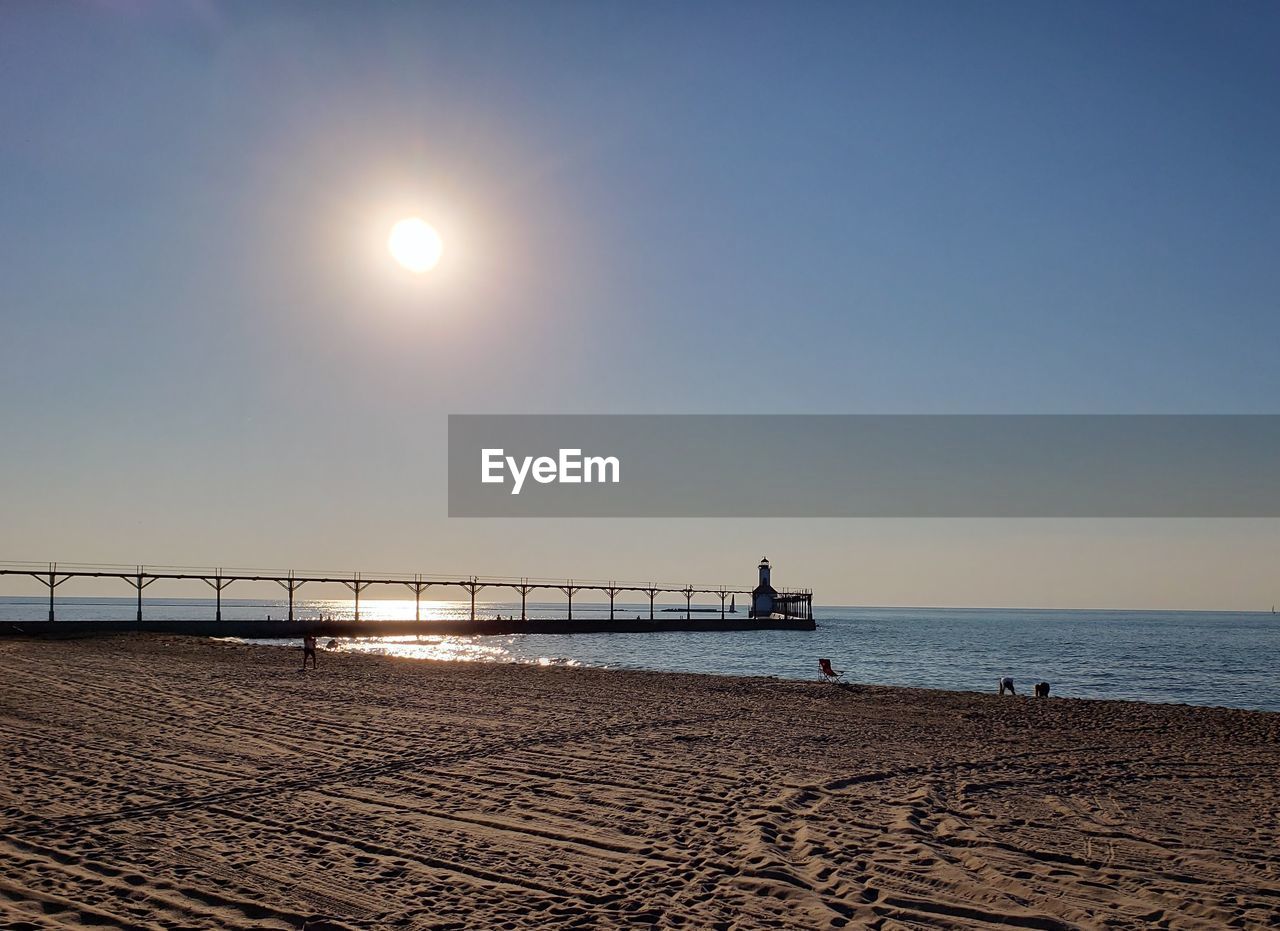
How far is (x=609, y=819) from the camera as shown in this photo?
772cm

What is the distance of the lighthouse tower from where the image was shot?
87812 millimetres

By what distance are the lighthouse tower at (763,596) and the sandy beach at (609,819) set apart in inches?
2873

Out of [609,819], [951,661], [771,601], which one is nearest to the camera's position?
[609,819]

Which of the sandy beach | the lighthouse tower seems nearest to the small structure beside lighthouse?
the lighthouse tower

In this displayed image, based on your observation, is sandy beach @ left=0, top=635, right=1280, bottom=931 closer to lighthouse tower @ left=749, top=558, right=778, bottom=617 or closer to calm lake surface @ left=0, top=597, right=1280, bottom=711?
calm lake surface @ left=0, top=597, right=1280, bottom=711

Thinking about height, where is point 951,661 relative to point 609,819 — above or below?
below

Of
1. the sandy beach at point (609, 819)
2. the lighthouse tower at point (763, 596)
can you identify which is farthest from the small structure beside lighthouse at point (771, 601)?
the sandy beach at point (609, 819)

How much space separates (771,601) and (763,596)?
0.95m

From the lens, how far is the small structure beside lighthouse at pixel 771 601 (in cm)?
8815

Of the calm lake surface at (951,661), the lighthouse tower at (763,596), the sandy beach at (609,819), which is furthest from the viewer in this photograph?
the lighthouse tower at (763,596)

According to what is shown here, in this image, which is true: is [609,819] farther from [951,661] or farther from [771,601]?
[771,601]

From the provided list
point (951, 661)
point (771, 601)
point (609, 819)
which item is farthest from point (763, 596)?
point (609, 819)

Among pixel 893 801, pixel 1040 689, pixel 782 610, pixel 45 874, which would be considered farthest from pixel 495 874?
pixel 782 610

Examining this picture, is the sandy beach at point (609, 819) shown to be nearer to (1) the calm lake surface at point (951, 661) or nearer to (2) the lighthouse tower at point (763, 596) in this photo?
(1) the calm lake surface at point (951, 661)
